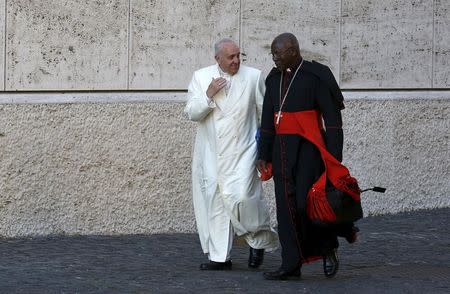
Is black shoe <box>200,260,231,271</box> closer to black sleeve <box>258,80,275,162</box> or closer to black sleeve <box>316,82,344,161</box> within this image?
black sleeve <box>258,80,275,162</box>

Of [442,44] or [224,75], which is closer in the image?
[224,75]

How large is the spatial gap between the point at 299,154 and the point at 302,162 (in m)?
0.07

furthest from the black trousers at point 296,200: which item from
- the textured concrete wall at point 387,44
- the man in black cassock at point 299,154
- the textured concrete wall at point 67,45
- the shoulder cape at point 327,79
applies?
the textured concrete wall at point 387,44

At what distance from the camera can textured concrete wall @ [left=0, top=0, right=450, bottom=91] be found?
10555mm

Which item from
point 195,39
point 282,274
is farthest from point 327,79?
point 195,39

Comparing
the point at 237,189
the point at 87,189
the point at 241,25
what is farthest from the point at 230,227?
the point at 241,25

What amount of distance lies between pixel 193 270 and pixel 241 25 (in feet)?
9.94

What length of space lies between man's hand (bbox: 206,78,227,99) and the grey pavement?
131 centimetres

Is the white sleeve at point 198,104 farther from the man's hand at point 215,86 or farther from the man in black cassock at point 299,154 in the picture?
the man in black cassock at point 299,154

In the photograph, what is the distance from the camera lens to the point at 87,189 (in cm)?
1076

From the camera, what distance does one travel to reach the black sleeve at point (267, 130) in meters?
8.63

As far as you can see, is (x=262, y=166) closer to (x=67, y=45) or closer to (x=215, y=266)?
(x=215, y=266)

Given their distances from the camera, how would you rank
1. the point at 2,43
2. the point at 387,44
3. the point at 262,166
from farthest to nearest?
the point at 387,44
the point at 2,43
the point at 262,166

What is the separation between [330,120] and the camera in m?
8.35
